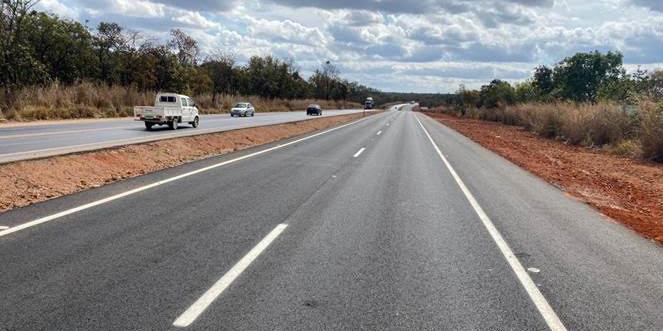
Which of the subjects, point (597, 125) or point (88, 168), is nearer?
point (88, 168)

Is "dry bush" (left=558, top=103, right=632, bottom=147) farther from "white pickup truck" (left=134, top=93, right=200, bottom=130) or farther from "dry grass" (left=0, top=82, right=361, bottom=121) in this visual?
"dry grass" (left=0, top=82, right=361, bottom=121)

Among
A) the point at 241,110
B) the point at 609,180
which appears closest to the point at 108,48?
the point at 241,110

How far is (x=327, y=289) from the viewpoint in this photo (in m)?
5.11

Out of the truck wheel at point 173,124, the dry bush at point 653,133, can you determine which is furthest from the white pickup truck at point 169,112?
the dry bush at point 653,133

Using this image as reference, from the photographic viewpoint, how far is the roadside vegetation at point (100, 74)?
35156mm

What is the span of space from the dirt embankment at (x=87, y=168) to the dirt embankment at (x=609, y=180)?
989 cm

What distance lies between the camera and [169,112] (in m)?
27.3

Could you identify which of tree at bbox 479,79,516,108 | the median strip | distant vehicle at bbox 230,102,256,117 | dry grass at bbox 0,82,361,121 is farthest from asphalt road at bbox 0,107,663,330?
tree at bbox 479,79,516,108

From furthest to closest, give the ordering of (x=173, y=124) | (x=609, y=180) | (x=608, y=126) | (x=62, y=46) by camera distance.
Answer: (x=62, y=46) → (x=173, y=124) → (x=608, y=126) → (x=609, y=180)

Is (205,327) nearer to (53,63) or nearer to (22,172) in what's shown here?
(22,172)

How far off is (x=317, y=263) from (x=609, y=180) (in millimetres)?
12223

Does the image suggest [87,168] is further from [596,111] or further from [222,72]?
[222,72]

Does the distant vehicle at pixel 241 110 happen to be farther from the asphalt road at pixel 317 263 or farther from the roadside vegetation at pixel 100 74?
the asphalt road at pixel 317 263

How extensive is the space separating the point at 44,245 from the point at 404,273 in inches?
157
